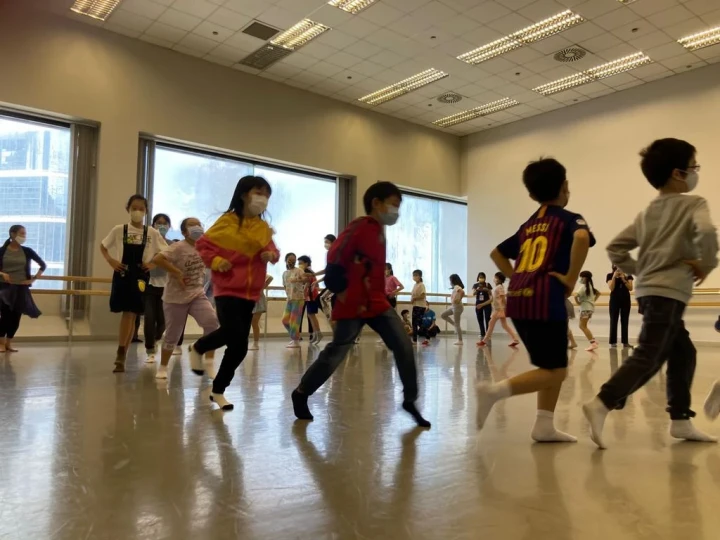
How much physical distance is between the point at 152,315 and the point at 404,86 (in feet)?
25.9

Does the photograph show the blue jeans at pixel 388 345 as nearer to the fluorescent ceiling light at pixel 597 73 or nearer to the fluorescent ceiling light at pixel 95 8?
the fluorescent ceiling light at pixel 95 8

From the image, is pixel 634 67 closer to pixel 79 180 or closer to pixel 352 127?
pixel 352 127

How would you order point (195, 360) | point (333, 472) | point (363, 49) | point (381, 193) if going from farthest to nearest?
point (363, 49), point (195, 360), point (381, 193), point (333, 472)

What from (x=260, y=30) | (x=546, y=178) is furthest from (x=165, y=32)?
(x=546, y=178)

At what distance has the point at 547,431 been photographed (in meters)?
2.26

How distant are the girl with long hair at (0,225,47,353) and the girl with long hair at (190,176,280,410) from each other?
4.39 metres

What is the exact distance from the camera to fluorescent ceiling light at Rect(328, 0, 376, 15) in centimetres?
818

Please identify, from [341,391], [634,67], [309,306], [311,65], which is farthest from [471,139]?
[341,391]

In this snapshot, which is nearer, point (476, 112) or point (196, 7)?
point (196, 7)

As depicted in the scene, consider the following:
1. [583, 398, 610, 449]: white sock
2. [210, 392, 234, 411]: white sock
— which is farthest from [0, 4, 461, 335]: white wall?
[583, 398, 610, 449]: white sock

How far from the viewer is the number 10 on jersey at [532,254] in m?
2.22

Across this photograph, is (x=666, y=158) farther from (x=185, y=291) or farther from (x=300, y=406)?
(x=185, y=291)

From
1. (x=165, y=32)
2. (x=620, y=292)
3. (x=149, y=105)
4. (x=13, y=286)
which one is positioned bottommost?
(x=13, y=286)

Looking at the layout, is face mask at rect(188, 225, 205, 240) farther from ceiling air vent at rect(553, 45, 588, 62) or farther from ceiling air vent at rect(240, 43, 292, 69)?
ceiling air vent at rect(553, 45, 588, 62)
